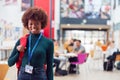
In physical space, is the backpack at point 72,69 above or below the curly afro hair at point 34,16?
below

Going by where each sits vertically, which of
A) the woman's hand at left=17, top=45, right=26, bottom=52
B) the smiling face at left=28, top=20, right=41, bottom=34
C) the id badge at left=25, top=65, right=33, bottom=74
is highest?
the smiling face at left=28, top=20, right=41, bottom=34

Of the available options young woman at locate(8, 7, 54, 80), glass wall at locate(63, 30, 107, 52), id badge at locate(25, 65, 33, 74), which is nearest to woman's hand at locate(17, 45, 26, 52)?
young woman at locate(8, 7, 54, 80)

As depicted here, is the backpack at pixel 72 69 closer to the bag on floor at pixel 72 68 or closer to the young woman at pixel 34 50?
the bag on floor at pixel 72 68

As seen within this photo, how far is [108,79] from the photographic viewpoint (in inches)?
369

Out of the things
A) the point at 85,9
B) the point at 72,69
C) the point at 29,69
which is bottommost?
the point at 72,69

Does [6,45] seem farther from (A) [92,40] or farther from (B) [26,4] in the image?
(A) [92,40]

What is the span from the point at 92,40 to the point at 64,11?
7574 millimetres

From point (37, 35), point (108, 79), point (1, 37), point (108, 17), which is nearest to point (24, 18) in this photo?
point (37, 35)

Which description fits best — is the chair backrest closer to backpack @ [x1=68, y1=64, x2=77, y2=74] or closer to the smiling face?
backpack @ [x1=68, y1=64, x2=77, y2=74]

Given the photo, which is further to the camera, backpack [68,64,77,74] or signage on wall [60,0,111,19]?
signage on wall [60,0,111,19]

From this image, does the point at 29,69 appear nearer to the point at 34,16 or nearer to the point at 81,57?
the point at 34,16

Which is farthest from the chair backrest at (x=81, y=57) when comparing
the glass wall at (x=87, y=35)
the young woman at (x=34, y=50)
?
the glass wall at (x=87, y=35)

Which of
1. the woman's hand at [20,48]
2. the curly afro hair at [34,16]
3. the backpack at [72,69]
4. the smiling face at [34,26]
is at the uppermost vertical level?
the curly afro hair at [34,16]

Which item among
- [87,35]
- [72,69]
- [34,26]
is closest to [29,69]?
[34,26]
